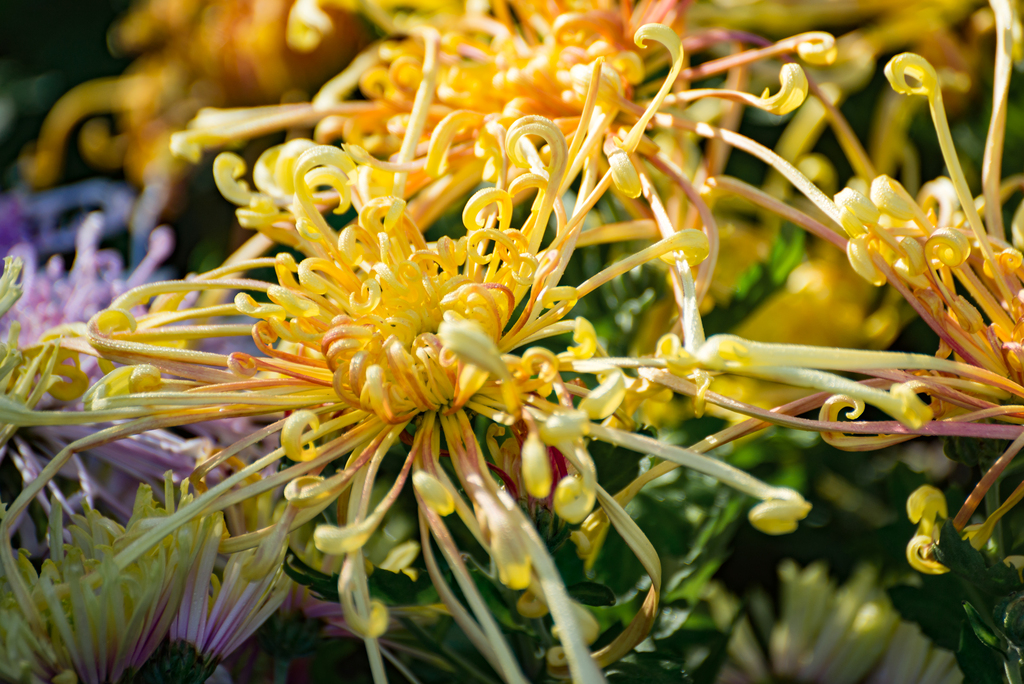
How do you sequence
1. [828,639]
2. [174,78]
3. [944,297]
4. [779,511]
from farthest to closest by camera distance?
[174,78] → [828,639] → [944,297] → [779,511]

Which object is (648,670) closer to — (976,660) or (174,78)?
(976,660)

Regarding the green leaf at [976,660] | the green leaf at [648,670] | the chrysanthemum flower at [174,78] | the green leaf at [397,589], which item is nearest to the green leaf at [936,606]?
the green leaf at [976,660]

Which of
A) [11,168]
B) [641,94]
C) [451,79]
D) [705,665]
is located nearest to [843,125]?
[641,94]

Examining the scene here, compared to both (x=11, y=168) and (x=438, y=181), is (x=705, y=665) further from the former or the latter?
(x=11, y=168)

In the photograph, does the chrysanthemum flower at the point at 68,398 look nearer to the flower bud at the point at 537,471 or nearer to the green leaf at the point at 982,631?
the flower bud at the point at 537,471

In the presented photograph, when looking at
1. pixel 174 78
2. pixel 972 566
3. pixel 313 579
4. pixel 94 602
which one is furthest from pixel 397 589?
pixel 174 78
